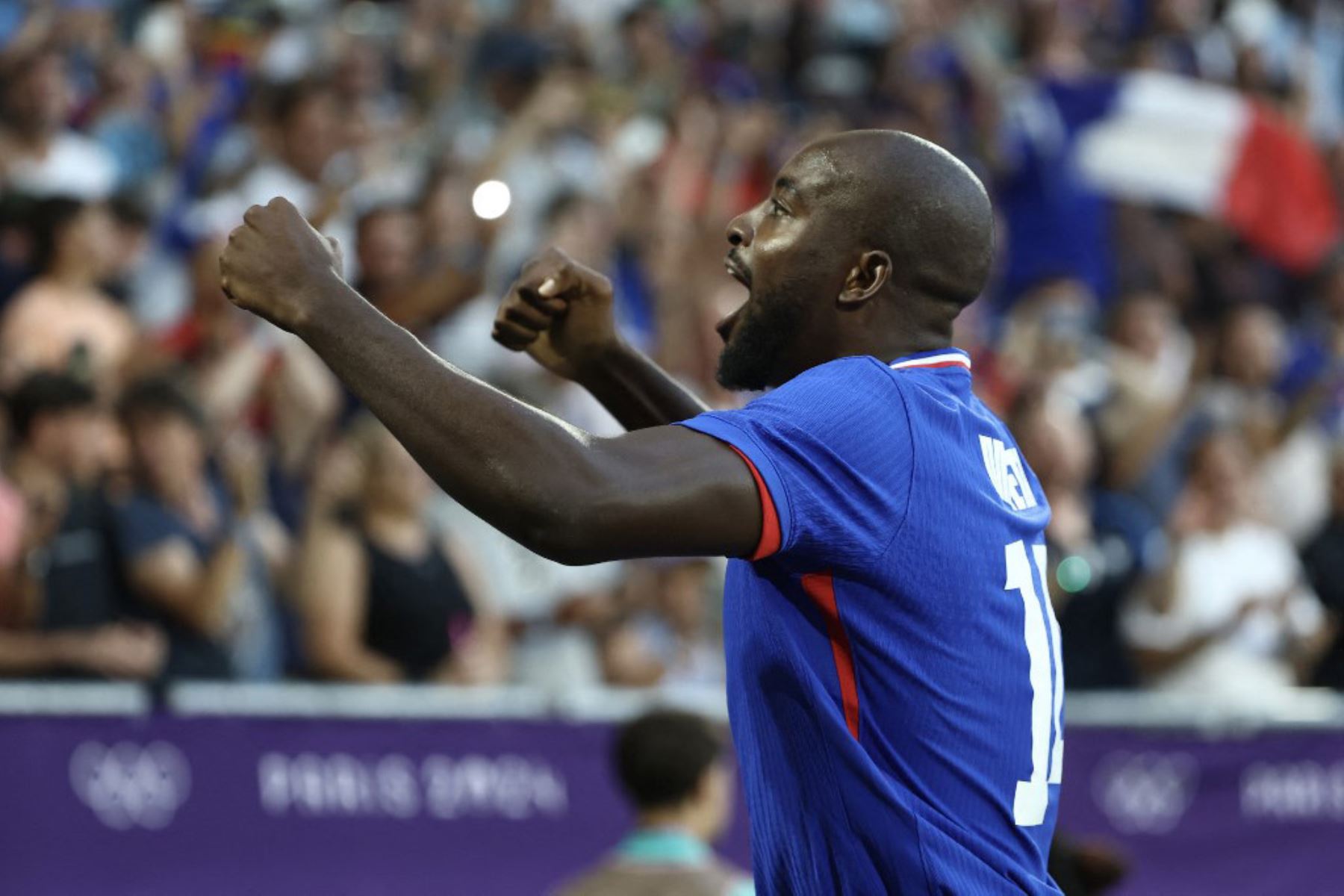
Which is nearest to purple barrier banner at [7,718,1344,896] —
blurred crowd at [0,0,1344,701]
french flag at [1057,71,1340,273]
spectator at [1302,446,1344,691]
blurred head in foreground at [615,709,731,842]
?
blurred crowd at [0,0,1344,701]

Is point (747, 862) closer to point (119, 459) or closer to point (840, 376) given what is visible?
point (119, 459)

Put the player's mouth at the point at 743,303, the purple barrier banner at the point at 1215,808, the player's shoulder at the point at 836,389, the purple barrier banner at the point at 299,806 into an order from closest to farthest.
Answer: the player's shoulder at the point at 836,389, the player's mouth at the point at 743,303, the purple barrier banner at the point at 299,806, the purple barrier banner at the point at 1215,808

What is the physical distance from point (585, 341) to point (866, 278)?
85 cm

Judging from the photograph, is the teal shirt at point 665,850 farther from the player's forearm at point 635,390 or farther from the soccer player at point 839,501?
the soccer player at point 839,501

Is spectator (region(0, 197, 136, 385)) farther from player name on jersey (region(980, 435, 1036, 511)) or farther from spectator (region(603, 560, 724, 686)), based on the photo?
player name on jersey (region(980, 435, 1036, 511))

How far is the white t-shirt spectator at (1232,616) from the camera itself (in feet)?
30.5

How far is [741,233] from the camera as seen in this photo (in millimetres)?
3430

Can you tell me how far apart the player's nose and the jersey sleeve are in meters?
0.39

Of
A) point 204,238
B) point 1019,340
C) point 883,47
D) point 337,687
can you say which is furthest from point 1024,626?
point 883,47

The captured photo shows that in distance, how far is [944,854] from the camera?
10.4 ft

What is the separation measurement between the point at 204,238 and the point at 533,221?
1936 mm

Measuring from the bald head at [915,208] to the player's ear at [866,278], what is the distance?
0.01 metres

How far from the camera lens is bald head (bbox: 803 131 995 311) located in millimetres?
3262

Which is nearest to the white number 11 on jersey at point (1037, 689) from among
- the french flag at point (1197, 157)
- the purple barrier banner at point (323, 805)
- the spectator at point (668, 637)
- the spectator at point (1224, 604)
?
the purple barrier banner at point (323, 805)
